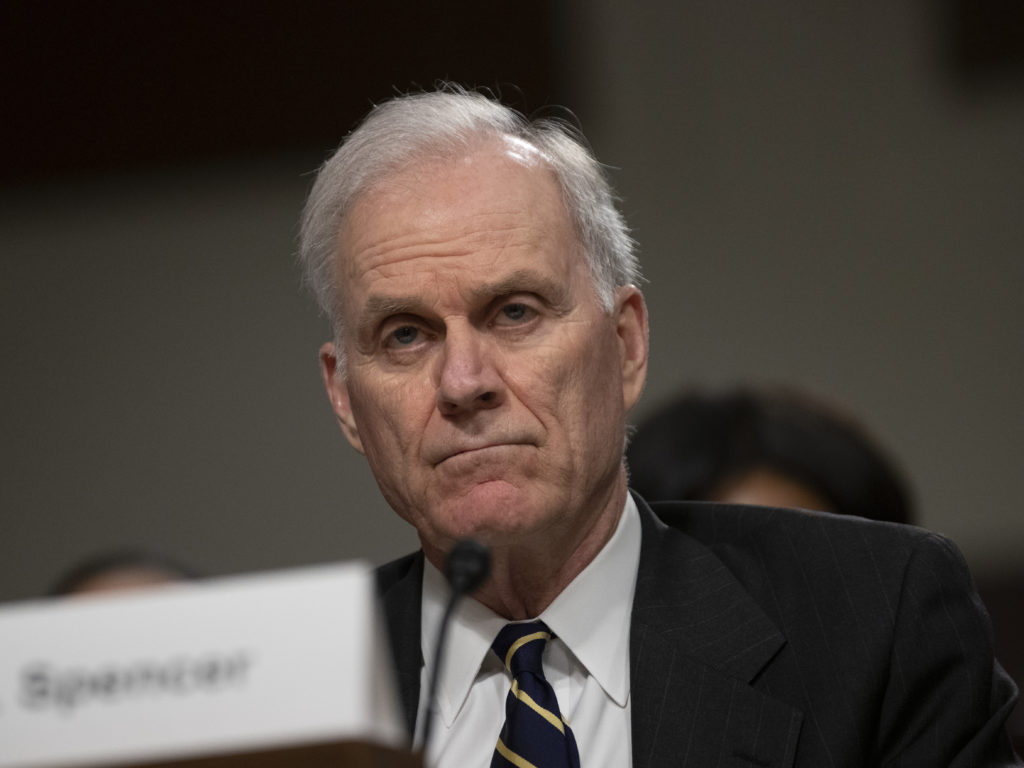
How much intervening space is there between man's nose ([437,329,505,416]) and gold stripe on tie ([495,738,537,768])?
425 millimetres

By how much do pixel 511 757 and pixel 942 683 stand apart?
556mm

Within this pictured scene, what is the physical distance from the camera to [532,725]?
5.68 feet

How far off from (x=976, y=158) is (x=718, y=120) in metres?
0.73

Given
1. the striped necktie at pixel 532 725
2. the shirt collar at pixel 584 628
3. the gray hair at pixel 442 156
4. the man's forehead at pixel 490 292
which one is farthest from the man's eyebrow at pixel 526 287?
the striped necktie at pixel 532 725

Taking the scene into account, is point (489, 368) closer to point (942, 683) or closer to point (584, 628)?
point (584, 628)

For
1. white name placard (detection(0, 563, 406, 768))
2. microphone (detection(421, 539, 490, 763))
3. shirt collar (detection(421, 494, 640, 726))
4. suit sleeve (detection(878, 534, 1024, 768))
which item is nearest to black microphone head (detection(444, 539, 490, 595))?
microphone (detection(421, 539, 490, 763))

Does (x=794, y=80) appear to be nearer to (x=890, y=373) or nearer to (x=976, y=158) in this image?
(x=976, y=158)

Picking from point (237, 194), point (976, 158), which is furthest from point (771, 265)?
point (237, 194)

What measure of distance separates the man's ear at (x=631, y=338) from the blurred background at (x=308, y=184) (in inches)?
58.5

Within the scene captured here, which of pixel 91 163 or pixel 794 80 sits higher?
pixel 794 80

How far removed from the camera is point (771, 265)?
4008 mm

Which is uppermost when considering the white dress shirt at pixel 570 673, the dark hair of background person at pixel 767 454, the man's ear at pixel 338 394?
the man's ear at pixel 338 394

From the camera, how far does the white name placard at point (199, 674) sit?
41.7 inches

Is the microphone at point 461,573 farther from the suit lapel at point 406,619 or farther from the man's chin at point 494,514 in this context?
the suit lapel at point 406,619
